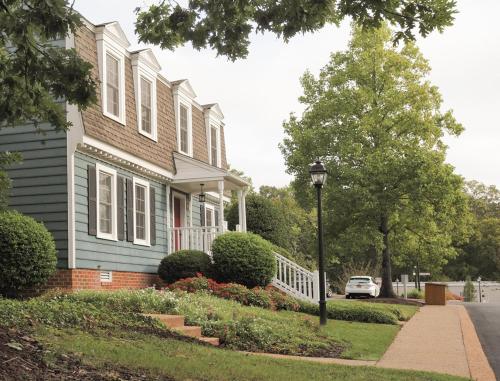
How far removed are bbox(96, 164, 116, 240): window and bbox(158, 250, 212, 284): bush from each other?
6.12 feet

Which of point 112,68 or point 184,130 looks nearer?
point 112,68

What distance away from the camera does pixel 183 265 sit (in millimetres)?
16812

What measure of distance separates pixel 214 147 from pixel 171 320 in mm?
13791

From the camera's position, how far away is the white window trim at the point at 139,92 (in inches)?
696

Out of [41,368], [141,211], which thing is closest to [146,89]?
[141,211]

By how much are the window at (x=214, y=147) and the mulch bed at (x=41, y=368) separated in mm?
16914

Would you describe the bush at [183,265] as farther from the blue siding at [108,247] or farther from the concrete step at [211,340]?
the concrete step at [211,340]

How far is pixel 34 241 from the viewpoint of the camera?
1288 cm

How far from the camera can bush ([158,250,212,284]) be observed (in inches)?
662

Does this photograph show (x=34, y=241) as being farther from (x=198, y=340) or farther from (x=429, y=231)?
(x=429, y=231)

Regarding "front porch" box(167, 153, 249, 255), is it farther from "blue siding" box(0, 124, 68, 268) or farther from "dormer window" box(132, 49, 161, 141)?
"blue siding" box(0, 124, 68, 268)

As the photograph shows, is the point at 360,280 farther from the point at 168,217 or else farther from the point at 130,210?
the point at 130,210

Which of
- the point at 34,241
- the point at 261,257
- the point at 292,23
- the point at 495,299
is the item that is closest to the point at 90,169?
the point at 34,241

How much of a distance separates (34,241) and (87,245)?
191cm
